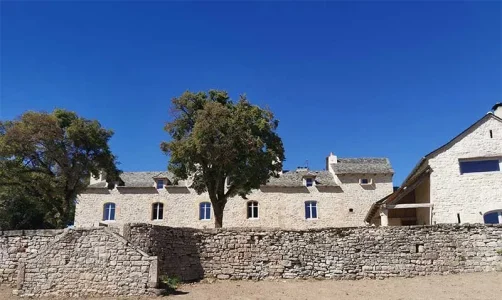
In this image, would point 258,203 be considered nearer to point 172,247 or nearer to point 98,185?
point 98,185

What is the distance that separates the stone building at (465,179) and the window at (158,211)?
64.4 ft

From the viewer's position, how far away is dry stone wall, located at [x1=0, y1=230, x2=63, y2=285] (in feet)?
48.0

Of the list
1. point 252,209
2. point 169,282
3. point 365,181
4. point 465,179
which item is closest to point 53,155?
point 169,282

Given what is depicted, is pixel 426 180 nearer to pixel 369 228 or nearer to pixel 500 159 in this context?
pixel 500 159

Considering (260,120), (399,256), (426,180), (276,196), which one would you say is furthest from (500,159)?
(276,196)

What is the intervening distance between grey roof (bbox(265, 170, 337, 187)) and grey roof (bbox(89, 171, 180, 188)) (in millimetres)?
9198

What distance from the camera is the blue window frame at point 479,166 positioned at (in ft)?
67.1

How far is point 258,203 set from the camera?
34.1 m

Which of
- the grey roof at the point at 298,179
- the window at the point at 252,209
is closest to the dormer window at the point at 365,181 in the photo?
the grey roof at the point at 298,179

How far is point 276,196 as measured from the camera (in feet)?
112

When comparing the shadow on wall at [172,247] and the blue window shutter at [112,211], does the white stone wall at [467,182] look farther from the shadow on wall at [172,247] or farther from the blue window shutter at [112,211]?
the blue window shutter at [112,211]

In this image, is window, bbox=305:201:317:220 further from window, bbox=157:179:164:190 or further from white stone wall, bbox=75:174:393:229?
window, bbox=157:179:164:190

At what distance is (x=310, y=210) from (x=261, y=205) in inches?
165

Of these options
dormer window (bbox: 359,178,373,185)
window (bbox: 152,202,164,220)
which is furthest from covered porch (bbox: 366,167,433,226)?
window (bbox: 152,202,164,220)
